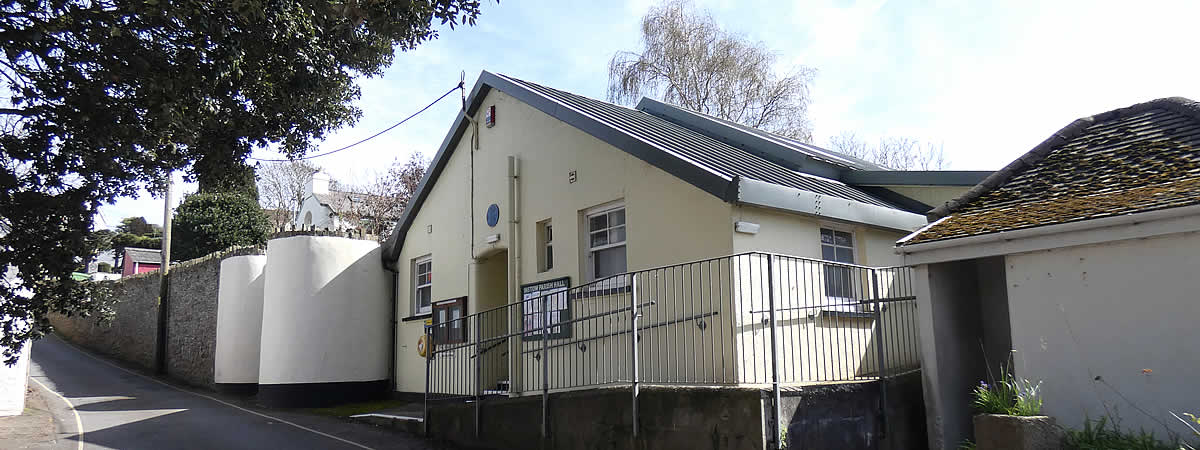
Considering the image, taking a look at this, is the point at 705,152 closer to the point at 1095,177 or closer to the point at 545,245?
the point at 545,245

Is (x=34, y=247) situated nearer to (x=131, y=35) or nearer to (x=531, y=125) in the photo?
(x=131, y=35)

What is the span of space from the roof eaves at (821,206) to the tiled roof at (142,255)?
161ft

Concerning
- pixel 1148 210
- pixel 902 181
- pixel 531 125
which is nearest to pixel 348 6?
pixel 531 125

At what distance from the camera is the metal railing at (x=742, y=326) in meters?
8.87

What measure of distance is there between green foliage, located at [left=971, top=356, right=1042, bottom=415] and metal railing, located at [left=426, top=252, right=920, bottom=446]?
141 cm

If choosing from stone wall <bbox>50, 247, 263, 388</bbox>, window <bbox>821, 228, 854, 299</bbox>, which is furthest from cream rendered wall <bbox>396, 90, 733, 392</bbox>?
stone wall <bbox>50, 247, 263, 388</bbox>

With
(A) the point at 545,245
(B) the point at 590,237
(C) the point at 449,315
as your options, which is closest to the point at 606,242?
(B) the point at 590,237

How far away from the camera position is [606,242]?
12180 millimetres

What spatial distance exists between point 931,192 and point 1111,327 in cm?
617

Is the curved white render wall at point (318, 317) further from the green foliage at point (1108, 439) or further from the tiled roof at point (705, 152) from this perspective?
the green foliage at point (1108, 439)

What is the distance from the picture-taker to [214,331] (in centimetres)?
2114

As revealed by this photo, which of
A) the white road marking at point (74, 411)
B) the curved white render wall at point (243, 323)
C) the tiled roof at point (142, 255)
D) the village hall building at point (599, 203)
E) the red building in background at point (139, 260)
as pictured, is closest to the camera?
the village hall building at point (599, 203)

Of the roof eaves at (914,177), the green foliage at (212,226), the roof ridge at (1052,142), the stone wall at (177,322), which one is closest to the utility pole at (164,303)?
the stone wall at (177,322)

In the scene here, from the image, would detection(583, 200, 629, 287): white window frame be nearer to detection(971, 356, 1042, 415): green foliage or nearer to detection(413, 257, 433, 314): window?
detection(971, 356, 1042, 415): green foliage
